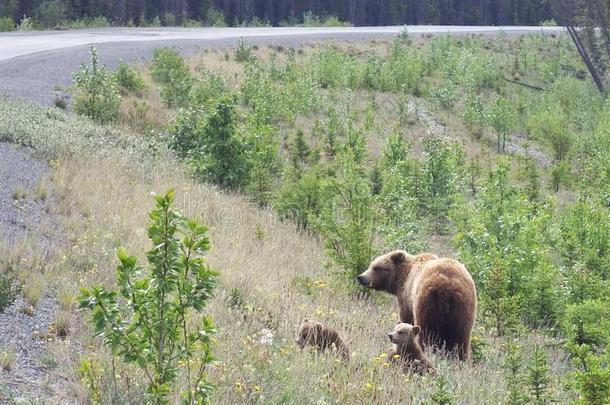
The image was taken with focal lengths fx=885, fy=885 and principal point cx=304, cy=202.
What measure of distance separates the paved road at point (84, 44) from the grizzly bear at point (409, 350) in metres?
10.9

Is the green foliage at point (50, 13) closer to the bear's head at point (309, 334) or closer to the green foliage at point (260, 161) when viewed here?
the green foliage at point (260, 161)

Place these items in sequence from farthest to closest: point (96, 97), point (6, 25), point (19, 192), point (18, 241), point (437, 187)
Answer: point (6, 25), point (437, 187), point (96, 97), point (19, 192), point (18, 241)

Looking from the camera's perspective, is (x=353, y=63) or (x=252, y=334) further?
(x=353, y=63)

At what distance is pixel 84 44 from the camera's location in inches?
1056

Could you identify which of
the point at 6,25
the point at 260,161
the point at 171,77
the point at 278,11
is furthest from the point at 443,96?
the point at 278,11

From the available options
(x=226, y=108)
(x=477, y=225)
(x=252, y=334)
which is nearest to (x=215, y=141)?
(x=226, y=108)

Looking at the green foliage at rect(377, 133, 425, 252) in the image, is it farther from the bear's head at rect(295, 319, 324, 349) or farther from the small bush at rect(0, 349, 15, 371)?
the small bush at rect(0, 349, 15, 371)

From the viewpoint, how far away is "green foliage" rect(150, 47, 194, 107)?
20438mm

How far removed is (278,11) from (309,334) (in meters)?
59.5

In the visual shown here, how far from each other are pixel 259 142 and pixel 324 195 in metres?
2.93

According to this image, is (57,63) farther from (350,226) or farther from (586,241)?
(586,241)

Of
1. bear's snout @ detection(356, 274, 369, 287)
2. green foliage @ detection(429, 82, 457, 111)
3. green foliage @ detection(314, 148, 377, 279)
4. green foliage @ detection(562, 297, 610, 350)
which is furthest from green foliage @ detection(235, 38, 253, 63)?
green foliage @ detection(562, 297, 610, 350)

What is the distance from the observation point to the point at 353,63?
3184cm

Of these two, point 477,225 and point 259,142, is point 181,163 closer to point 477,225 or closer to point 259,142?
point 259,142
